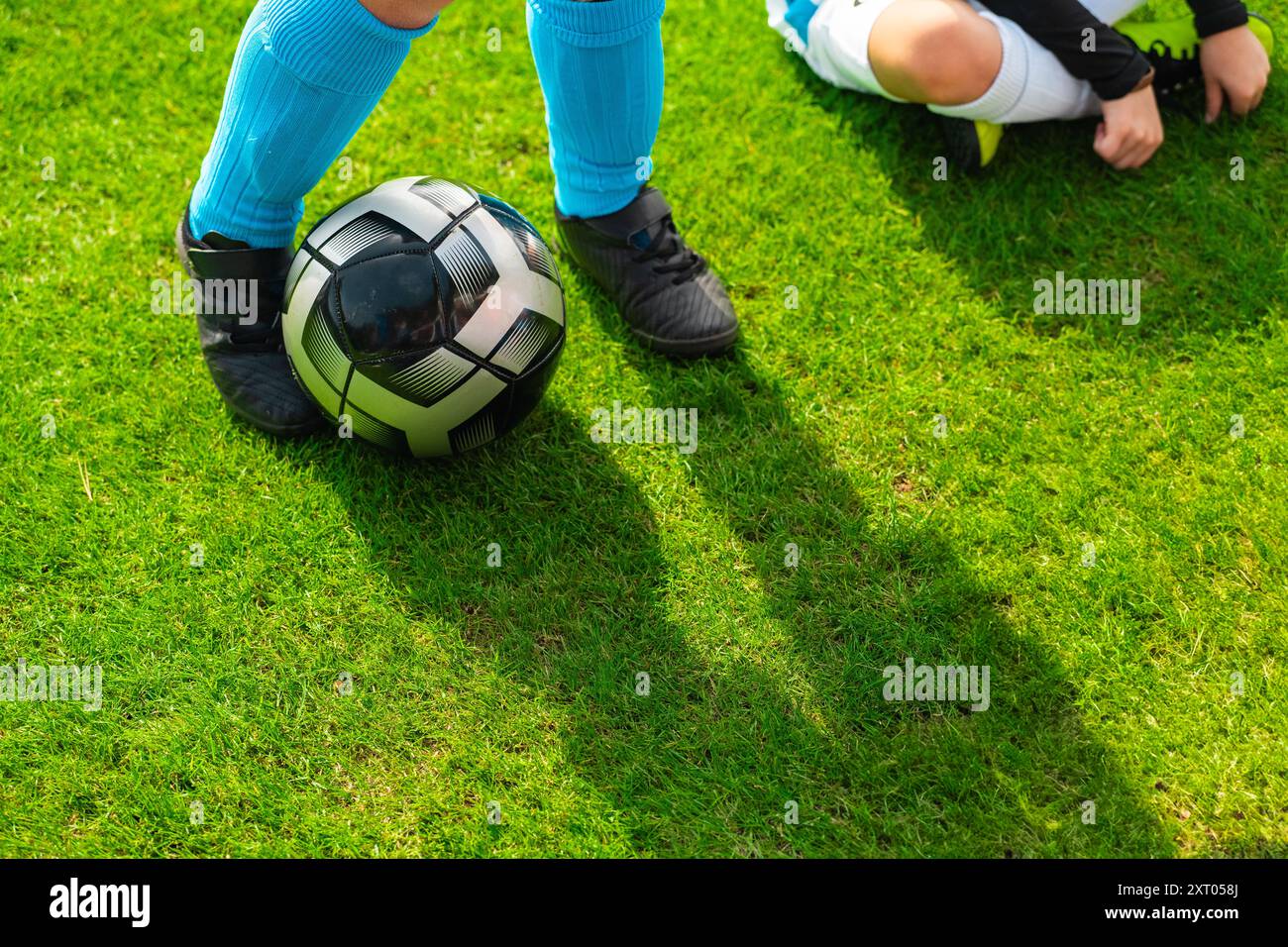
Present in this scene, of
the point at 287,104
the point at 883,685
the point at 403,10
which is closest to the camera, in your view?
the point at 403,10

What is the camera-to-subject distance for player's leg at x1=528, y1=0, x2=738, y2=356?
2.61 meters

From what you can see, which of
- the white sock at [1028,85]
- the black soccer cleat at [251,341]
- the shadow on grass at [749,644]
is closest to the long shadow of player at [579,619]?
the shadow on grass at [749,644]

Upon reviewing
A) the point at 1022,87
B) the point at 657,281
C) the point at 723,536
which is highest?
the point at 1022,87

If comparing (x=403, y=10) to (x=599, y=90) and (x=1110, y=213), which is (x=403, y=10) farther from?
(x=1110, y=213)

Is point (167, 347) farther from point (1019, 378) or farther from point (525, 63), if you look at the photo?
point (1019, 378)

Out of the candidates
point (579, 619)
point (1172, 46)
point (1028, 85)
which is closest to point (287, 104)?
point (579, 619)

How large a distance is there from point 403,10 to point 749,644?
5.20ft

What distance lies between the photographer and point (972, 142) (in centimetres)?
338

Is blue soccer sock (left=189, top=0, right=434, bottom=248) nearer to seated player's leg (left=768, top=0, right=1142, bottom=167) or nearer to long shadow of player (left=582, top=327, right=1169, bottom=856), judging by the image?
long shadow of player (left=582, top=327, right=1169, bottom=856)

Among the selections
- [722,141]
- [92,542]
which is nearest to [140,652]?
[92,542]

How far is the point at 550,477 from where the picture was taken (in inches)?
113

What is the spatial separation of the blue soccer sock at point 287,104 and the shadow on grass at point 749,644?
2.22ft

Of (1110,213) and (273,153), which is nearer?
(273,153)

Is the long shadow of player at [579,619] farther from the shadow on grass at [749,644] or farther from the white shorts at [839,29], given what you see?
the white shorts at [839,29]
